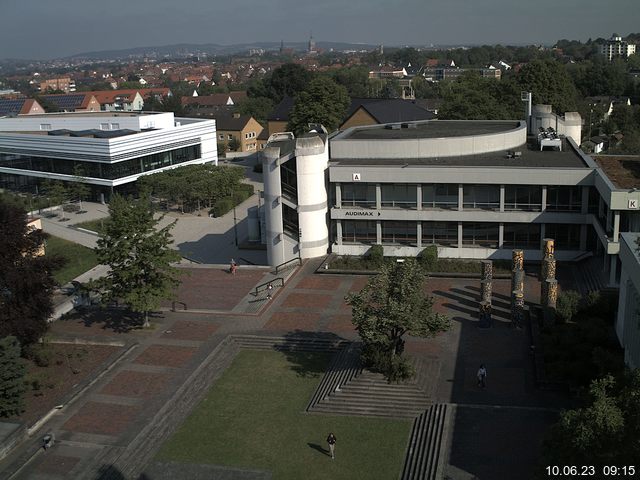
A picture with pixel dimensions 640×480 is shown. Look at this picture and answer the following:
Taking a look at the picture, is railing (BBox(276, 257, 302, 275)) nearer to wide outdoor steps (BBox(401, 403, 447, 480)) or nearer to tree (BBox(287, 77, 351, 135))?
wide outdoor steps (BBox(401, 403, 447, 480))

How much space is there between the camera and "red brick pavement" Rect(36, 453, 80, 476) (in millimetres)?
24250

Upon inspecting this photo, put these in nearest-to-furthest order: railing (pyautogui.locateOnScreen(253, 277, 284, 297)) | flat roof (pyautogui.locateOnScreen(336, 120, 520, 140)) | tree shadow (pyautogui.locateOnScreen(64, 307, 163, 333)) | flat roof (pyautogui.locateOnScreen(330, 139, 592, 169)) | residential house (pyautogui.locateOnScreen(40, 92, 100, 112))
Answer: tree shadow (pyautogui.locateOnScreen(64, 307, 163, 333)) → railing (pyautogui.locateOnScreen(253, 277, 284, 297)) → flat roof (pyautogui.locateOnScreen(330, 139, 592, 169)) → flat roof (pyautogui.locateOnScreen(336, 120, 520, 140)) → residential house (pyautogui.locateOnScreen(40, 92, 100, 112))

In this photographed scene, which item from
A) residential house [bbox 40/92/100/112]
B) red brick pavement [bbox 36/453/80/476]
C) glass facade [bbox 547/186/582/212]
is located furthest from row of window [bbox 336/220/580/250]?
residential house [bbox 40/92/100/112]

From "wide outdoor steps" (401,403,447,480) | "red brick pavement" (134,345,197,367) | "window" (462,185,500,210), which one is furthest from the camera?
"window" (462,185,500,210)

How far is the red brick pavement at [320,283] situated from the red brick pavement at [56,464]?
18.5m

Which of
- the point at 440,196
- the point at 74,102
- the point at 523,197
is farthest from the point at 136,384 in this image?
the point at 74,102

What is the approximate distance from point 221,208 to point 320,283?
89.0 feet

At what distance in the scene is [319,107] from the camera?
8231cm

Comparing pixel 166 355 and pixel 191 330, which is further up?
pixel 191 330

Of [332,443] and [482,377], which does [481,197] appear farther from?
[332,443]

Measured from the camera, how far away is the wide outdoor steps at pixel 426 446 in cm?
2312

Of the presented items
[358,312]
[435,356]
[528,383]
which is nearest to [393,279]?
[358,312]

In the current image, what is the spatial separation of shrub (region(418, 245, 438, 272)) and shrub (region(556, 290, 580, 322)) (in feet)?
31.4

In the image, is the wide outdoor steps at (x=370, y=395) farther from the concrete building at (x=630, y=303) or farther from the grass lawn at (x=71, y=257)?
the grass lawn at (x=71, y=257)
